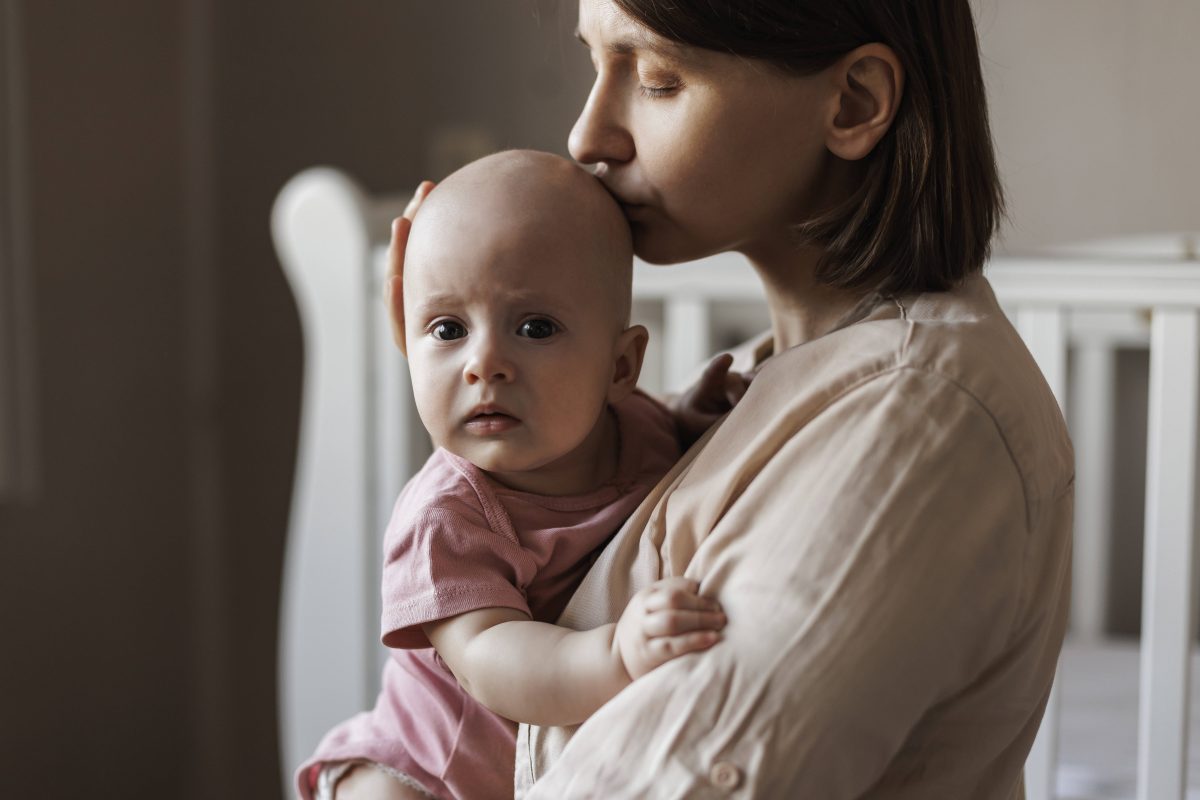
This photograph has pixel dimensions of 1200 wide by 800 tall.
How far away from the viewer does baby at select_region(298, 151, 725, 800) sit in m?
0.74

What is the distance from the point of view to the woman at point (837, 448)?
65cm

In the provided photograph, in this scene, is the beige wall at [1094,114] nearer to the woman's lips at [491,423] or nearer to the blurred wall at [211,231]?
the blurred wall at [211,231]

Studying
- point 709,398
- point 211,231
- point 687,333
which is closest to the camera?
point 709,398

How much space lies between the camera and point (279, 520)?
2467mm

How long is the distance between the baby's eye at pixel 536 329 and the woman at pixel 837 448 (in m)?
0.11

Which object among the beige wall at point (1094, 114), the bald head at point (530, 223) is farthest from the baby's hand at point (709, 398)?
the beige wall at point (1094, 114)

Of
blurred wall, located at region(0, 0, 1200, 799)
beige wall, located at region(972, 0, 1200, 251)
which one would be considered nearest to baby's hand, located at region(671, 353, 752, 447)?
blurred wall, located at region(0, 0, 1200, 799)

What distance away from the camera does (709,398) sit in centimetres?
98

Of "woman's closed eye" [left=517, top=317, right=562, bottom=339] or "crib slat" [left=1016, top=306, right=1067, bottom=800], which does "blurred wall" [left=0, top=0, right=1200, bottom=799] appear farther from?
"woman's closed eye" [left=517, top=317, right=562, bottom=339]

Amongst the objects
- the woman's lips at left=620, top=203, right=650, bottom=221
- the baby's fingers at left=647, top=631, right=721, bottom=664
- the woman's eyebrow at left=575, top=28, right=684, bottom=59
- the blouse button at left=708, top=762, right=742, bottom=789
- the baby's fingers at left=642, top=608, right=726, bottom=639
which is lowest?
the blouse button at left=708, top=762, right=742, bottom=789

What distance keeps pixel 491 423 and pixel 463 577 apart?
94 millimetres

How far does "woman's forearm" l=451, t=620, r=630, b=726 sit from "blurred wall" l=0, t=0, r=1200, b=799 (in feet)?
4.61

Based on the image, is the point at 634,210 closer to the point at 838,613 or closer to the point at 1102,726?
the point at 838,613

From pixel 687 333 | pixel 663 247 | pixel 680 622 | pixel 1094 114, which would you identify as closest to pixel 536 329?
pixel 663 247
